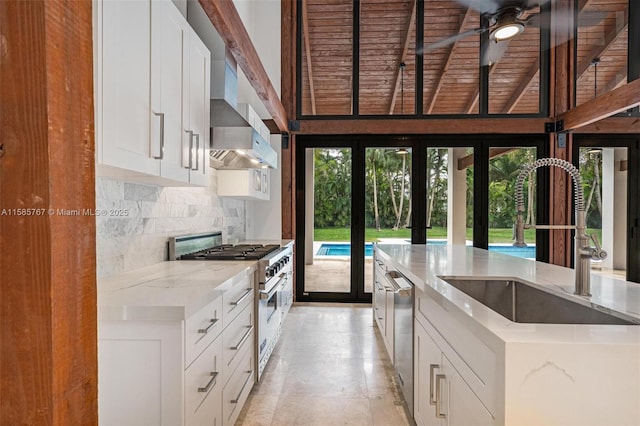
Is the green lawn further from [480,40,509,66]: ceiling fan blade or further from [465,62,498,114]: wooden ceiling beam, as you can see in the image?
[480,40,509,66]: ceiling fan blade

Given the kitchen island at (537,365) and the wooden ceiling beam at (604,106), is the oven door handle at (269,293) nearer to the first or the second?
the kitchen island at (537,365)

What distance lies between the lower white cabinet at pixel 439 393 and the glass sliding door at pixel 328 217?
10.2 feet

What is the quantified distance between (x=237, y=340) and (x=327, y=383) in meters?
0.96

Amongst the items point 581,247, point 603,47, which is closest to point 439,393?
point 581,247

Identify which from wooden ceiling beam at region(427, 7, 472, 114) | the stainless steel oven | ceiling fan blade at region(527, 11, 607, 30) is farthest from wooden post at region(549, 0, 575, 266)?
the stainless steel oven

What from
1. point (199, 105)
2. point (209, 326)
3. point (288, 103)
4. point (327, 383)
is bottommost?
point (327, 383)

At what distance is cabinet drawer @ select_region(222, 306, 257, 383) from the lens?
1.78m

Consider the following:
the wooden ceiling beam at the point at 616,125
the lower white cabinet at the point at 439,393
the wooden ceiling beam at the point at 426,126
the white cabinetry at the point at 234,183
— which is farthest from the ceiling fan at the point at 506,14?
the lower white cabinet at the point at 439,393

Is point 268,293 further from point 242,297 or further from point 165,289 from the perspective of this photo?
point 165,289

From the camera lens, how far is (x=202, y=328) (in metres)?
1.45

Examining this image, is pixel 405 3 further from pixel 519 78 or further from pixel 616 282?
pixel 616 282

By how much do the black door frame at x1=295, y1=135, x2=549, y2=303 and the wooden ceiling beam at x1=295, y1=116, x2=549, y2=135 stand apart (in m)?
0.11

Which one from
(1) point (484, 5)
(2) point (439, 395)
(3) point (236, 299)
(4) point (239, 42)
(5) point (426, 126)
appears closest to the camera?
(2) point (439, 395)

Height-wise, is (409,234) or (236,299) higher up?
(409,234)
